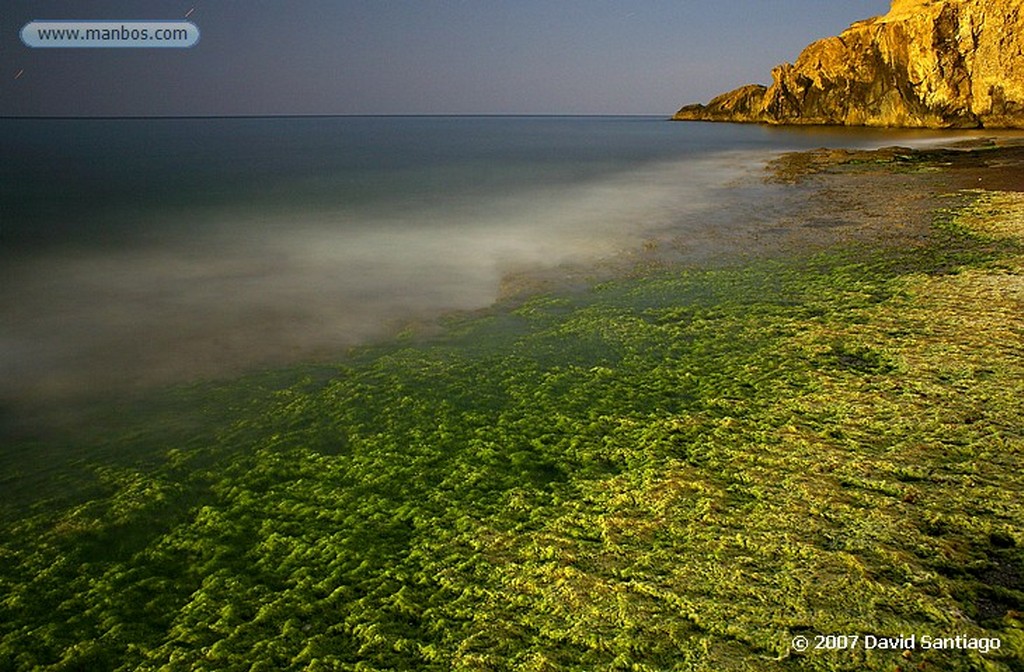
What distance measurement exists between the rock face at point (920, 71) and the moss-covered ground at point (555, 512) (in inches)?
2034

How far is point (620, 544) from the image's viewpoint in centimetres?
337

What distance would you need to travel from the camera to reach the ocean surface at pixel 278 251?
709 cm

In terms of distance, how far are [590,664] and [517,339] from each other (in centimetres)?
436

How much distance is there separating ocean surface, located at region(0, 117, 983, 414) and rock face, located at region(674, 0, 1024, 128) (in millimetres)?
29631

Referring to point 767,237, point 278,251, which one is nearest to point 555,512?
point 767,237

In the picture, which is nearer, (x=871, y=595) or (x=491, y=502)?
(x=871, y=595)

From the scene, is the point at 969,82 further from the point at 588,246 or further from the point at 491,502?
the point at 491,502

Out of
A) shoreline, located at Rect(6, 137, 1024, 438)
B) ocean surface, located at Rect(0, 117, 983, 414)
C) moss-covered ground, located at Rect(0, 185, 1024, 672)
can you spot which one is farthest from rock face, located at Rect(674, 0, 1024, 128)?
moss-covered ground, located at Rect(0, 185, 1024, 672)

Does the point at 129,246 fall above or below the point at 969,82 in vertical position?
below

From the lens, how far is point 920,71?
51250mm

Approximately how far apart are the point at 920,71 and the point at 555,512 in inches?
2465

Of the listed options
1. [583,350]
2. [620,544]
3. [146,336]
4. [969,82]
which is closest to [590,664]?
[620,544]

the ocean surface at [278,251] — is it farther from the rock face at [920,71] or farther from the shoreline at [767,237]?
the rock face at [920,71]

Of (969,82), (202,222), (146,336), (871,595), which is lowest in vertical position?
(871,595)
